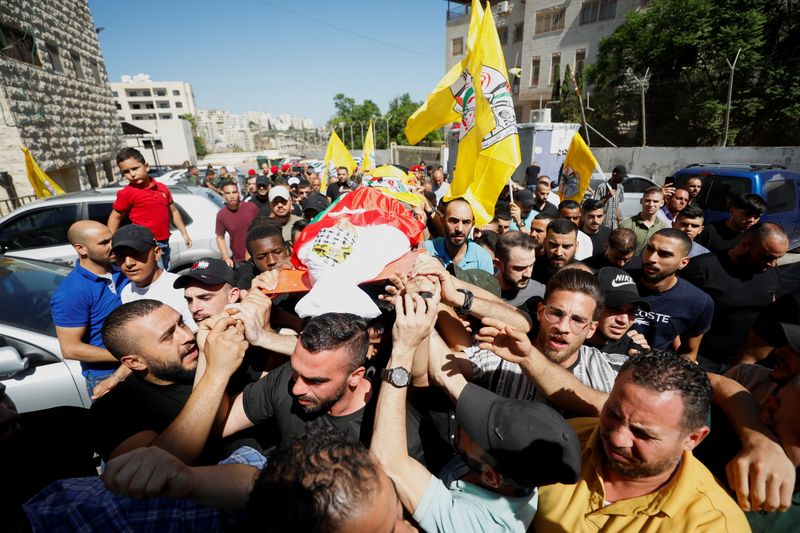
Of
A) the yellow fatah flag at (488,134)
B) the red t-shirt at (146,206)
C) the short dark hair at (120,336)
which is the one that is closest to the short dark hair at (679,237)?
the yellow fatah flag at (488,134)

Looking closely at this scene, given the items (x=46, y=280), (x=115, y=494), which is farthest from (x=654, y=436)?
(x=46, y=280)

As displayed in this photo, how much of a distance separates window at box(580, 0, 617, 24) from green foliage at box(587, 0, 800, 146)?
16.9ft

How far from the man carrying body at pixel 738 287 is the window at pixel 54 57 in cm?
1630

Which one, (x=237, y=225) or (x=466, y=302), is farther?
(x=237, y=225)

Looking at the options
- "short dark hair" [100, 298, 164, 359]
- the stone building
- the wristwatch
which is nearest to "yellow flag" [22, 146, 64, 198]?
the stone building

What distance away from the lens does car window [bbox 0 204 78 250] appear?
17.5 feet

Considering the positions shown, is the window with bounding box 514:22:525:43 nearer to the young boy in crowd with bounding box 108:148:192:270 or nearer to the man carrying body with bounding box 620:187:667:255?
the man carrying body with bounding box 620:187:667:255

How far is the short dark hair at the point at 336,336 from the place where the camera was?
168 cm

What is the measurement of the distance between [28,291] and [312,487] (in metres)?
3.74

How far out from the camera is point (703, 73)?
20.8 metres

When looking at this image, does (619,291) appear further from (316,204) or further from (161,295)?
(316,204)

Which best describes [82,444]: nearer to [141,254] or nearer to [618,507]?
[141,254]

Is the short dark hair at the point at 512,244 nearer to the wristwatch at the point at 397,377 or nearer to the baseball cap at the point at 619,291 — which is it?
the baseball cap at the point at 619,291

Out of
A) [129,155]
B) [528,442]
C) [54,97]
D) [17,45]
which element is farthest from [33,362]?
[54,97]
